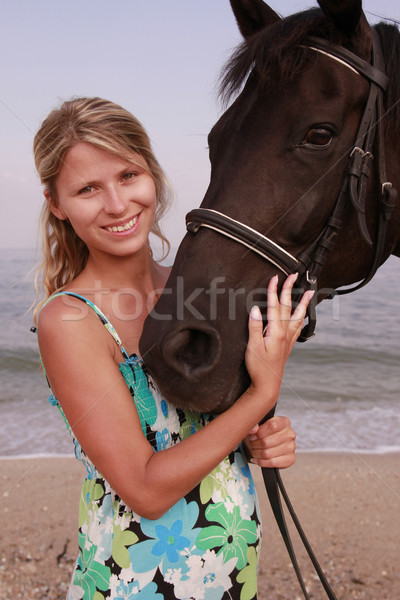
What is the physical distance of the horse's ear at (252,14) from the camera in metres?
1.77

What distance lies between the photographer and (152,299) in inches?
65.7

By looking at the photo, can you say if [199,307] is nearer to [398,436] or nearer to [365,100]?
[365,100]

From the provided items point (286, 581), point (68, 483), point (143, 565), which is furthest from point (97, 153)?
point (68, 483)

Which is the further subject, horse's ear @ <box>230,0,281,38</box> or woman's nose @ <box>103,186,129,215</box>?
horse's ear @ <box>230,0,281,38</box>

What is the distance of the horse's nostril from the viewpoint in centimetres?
122

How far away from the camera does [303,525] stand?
3744mm

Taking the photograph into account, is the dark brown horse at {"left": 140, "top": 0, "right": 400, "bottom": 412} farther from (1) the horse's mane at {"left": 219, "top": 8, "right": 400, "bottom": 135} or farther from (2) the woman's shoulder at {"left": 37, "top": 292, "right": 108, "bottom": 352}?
(2) the woman's shoulder at {"left": 37, "top": 292, "right": 108, "bottom": 352}

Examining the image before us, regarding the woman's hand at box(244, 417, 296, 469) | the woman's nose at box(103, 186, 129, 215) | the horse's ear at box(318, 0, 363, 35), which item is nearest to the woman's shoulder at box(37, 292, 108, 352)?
the woman's nose at box(103, 186, 129, 215)

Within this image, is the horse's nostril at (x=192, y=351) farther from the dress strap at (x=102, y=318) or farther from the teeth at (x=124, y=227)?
the teeth at (x=124, y=227)

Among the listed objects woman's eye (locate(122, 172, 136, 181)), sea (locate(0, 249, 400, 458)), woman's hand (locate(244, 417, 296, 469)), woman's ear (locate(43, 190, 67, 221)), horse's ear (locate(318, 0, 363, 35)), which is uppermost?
horse's ear (locate(318, 0, 363, 35))

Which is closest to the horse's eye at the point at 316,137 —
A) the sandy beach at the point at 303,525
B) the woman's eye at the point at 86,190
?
the woman's eye at the point at 86,190

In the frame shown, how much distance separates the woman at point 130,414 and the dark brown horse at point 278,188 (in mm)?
86

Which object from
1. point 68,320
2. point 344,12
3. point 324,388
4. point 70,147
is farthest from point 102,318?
point 324,388

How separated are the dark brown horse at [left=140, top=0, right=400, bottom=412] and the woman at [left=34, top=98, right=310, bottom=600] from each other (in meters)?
0.09
